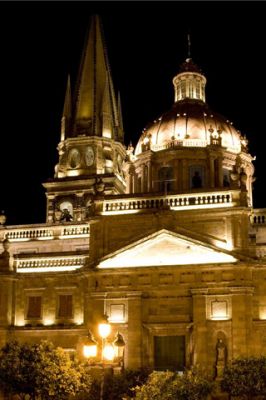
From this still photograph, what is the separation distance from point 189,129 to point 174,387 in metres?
24.8

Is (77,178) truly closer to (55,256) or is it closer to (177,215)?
(55,256)

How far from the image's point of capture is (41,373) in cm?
3500

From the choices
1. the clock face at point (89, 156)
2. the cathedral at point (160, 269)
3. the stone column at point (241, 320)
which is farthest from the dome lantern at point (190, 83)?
the stone column at point (241, 320)

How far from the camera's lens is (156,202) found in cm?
4238

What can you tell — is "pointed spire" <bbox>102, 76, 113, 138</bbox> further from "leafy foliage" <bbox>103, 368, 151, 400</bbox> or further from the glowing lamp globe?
the glowing lamp globe

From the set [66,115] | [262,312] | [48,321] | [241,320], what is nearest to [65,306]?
[48,321]

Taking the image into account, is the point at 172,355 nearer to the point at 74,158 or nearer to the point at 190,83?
the point at 190,83

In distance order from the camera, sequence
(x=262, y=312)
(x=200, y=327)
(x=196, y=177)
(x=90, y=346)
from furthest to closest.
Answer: (x=196, y=177)
(x=262, y=312)
(x=200, y=327)
(x=90, y=346)

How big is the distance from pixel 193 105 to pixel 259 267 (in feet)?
57.2

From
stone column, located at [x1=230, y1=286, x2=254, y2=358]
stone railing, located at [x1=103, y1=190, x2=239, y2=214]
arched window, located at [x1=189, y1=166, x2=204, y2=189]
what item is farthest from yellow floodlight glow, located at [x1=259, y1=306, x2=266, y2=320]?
arched window, located at [x1=189, y1=166, x2=204, y2=189]

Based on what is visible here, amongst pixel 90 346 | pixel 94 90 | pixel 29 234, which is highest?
pixel 94 90

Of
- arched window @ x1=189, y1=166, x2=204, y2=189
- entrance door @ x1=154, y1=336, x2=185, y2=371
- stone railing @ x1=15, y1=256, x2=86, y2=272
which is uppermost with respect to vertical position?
arched window @ x1=189, y1=166, x2=204, y2=189

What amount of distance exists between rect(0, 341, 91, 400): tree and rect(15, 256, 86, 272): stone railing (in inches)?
348

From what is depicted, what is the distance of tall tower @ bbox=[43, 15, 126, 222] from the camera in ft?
205
